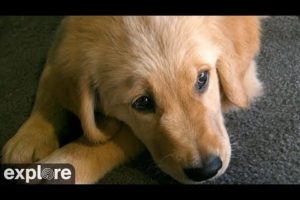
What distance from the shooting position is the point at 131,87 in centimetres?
165

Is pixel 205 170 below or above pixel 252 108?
above

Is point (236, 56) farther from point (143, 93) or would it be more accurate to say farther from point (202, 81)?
point (143, 93)

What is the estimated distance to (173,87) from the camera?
1586mm

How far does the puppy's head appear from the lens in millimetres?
1590

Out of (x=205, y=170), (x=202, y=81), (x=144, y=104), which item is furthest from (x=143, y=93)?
(x=205, y=170)

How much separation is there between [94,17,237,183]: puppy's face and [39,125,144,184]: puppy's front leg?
0.58ft

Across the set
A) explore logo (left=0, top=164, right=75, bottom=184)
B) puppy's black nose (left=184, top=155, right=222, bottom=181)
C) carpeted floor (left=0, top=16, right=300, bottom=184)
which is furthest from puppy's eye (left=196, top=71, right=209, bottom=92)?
explore logo (left=0, top=164, right=75, bottom=184)

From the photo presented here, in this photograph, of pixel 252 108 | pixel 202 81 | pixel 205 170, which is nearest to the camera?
pixel 205 170

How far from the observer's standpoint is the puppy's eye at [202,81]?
1654 mm

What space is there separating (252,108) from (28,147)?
35.4 inches

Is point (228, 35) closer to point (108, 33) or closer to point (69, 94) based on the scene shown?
point (108, 33)

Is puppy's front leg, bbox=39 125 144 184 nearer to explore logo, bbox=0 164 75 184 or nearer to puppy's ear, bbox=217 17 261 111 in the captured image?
explore logo, bbox=0 164 75 184

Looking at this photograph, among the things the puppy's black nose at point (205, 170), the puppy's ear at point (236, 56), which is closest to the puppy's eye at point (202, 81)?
the puppy's ear at point (236, 56)
